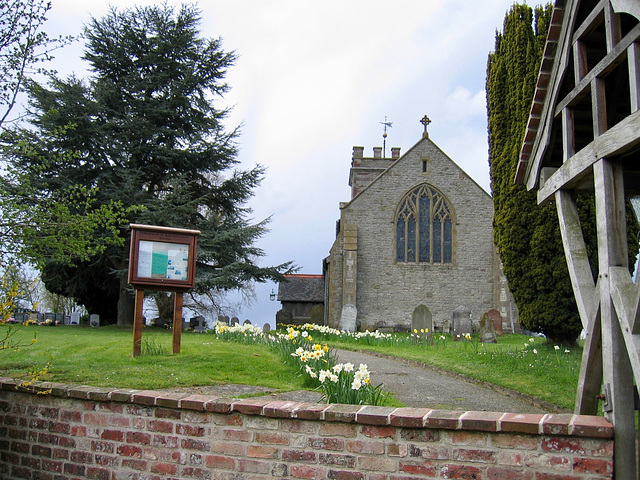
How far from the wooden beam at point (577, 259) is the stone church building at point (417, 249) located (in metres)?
21.2

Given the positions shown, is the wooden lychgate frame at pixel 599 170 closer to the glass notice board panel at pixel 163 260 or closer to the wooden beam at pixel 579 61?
the wooden beam at pixel 579 61

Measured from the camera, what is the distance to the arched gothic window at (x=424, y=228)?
28.5 metres

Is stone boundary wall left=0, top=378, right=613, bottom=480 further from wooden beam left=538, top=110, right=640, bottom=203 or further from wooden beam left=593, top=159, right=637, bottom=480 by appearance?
wooden beam left=538, top=110, right=640, bottom=203

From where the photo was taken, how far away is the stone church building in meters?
27.7

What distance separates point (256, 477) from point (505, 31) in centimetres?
1420

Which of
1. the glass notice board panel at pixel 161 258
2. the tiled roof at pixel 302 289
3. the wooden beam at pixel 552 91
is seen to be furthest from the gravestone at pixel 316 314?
the wooden beam at pixel 552 91

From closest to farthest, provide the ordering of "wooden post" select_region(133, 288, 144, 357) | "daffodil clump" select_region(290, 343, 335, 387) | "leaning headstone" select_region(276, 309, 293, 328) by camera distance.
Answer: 1. "daffodil clump" select_region(290, 343, 335, 387)
2. "wooden post" select_region(133, 288, 144, 357)
3. "leaning headstone" select_region(276, 309, 293, 328)

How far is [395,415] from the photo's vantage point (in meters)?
4.32

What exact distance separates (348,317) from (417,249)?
4.97m

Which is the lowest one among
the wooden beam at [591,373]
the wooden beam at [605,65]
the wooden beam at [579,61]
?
the wooden beam at [591,373]

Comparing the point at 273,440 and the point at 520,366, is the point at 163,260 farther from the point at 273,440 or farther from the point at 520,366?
the point at 520,366

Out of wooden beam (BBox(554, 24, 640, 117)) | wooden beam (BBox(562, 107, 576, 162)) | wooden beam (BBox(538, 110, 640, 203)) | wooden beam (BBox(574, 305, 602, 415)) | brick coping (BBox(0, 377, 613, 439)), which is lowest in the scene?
brick coping (BBox(0, 377, 613, 439))

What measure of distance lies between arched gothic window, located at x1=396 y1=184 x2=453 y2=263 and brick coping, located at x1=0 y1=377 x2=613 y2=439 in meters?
24.0

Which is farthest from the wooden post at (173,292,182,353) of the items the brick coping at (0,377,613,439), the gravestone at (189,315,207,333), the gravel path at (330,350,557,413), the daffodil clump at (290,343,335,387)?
the gravestone at (189,315,207,333)
